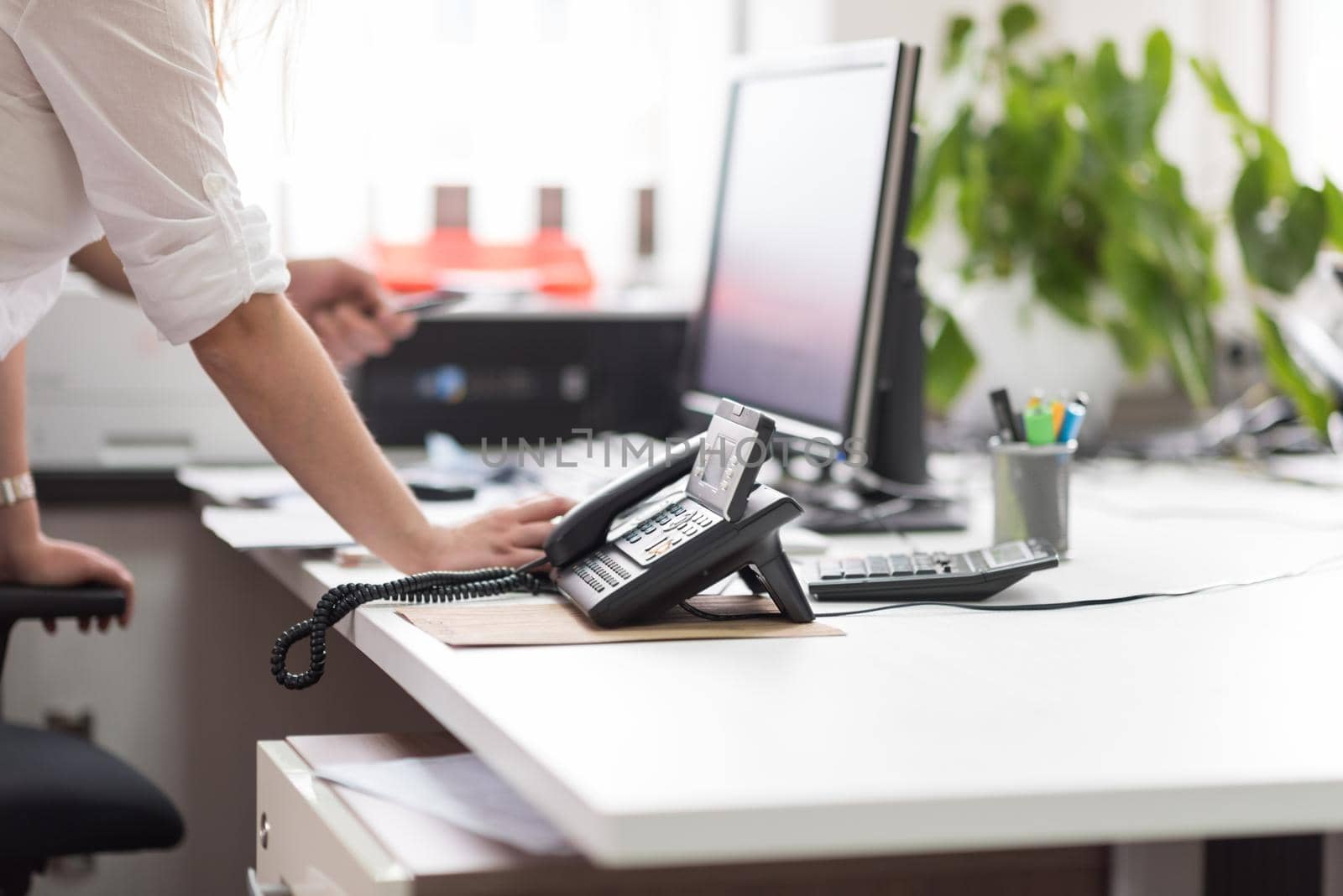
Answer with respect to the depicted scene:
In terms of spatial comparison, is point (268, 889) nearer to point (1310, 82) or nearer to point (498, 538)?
point (498, 538)

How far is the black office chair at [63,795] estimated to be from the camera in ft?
4.11

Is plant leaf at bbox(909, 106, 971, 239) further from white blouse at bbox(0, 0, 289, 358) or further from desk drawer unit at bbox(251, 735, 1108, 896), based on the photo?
desk drawer unit at bbox(251, 735, 1108, 896)

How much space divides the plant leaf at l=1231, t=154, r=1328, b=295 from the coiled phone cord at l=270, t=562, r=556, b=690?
1.29 metres

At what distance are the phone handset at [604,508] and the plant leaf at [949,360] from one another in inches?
39.4

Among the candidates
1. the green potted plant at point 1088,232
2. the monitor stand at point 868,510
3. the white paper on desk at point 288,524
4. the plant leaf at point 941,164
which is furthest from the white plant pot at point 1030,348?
the white paper on desk at point 288,524

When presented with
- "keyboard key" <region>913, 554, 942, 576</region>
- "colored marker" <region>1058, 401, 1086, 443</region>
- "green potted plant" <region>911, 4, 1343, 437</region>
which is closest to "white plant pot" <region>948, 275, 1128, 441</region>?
"green potted plant" <region>911, 4, 1343, 437</region>

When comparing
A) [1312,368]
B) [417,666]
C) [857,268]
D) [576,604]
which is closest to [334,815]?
[417,666]

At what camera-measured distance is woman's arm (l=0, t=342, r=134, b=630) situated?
57.0 inches

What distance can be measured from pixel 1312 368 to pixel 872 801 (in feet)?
5.10

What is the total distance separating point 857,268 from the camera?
136cm

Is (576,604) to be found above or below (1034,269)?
below

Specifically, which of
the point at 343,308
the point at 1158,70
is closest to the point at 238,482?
the point at 343,308

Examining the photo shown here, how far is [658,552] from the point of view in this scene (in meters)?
Result: 1.04

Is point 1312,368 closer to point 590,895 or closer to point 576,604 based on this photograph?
point 576,604
